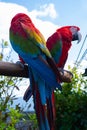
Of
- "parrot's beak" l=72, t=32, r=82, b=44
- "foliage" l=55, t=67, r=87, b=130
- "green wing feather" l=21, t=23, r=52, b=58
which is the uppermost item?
"parrot's beak" l=72, t=32, r=82, b=44

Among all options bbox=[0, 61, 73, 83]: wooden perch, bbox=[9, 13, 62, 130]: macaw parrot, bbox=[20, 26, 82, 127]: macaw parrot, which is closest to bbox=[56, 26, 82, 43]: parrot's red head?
bbox=[20, 26, 82, 127]: macaw parrot

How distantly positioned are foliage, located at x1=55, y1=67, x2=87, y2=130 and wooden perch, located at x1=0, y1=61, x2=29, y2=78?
1.09 meters

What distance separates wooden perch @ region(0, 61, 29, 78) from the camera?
1.59 metres

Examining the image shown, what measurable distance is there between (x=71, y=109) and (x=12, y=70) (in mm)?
1277

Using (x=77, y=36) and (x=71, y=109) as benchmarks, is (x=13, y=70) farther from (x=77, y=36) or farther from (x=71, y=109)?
(x=71, y=109)

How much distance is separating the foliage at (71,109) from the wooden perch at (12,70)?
3.57 ft

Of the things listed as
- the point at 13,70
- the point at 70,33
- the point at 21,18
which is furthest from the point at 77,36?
the point at 13,70

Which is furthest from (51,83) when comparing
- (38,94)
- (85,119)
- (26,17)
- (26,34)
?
(85,119)

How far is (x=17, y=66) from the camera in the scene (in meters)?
1.71

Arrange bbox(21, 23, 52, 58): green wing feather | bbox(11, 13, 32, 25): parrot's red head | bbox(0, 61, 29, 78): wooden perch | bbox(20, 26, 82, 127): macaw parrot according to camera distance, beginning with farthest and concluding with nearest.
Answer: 1. bbox(20, 26, 82, 127): macaw parrot
2. bbox(11, 13, 32, 25): parrot's red head
3. bbox(21, 23, 52, 58): green wing feather
4. bbox(0, 61, 29, 78): wooden perch

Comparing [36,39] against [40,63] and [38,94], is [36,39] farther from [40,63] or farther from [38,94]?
[38,94]

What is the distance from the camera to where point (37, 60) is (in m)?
1.73

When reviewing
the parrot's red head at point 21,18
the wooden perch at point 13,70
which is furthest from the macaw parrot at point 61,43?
the wooden perch at point 13,70

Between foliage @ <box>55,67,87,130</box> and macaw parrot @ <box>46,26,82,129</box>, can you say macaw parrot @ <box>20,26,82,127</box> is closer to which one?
macaw parrot @ <box>46,26,82,129</box>
